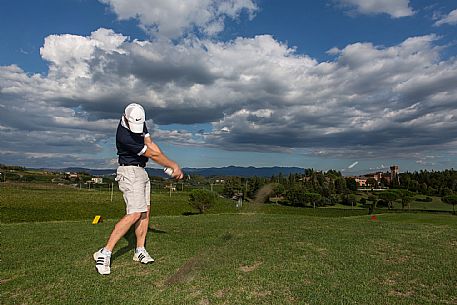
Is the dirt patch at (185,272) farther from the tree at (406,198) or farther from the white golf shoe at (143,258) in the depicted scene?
the tree at (406,198)

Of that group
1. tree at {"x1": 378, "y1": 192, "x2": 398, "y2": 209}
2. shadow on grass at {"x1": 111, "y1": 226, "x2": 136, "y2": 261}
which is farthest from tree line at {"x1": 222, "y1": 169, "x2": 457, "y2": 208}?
shadow on grass at {"x1": 111, "y1": 226, "x2": 136, "y2": 261}

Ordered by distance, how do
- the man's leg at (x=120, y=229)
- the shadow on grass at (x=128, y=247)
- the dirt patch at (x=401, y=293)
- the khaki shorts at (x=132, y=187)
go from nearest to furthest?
the dirt patch at (x=401, y=293) → the man's leg at (x=120, y=229) → the khaki shorts at (x=132, y=187) → the shadow on grass at (x=128, y=247)

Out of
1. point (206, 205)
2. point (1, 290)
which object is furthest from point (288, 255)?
point (206, 205)

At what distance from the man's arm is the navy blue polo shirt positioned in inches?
4.8

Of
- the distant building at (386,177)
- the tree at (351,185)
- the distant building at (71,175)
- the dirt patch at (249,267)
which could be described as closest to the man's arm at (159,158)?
the dirt patch at (249,267)

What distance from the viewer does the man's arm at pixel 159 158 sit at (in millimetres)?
6629

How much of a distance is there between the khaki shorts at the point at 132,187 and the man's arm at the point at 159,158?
14.4 inches

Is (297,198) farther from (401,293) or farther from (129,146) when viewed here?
(401,293)

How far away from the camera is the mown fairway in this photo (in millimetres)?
4910

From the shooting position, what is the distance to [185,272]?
5.81 meters

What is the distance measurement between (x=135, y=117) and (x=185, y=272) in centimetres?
283

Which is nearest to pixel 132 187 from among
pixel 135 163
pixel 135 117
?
pixel 135 163

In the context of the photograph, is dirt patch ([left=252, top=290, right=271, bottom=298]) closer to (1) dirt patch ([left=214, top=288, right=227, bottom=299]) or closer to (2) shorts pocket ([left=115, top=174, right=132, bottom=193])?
(1) dirt patch ([left=214, top=288, right=227, bottom=299])

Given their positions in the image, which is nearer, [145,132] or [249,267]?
[249,267]
